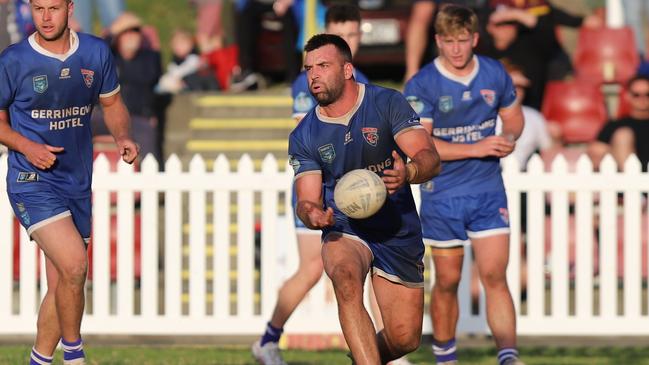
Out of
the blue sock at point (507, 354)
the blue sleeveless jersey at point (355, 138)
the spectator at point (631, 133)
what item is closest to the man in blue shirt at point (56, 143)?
the blue sleeveless jersey at point (355, 138)

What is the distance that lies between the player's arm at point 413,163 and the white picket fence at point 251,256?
184 inches

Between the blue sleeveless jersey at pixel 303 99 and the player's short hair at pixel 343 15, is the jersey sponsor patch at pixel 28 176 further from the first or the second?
the player's short hair at pixel 343 15

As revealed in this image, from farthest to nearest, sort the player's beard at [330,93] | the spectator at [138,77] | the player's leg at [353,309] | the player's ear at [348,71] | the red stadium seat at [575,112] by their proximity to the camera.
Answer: the red stadium seat at [575,112]
the spectator at [138,77]
the player's ear at [348,71]
the player's beard at [330,93]
the player's leg at [353,309]

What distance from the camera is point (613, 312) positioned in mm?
12953

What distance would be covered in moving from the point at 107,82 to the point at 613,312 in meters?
Result: 5.60

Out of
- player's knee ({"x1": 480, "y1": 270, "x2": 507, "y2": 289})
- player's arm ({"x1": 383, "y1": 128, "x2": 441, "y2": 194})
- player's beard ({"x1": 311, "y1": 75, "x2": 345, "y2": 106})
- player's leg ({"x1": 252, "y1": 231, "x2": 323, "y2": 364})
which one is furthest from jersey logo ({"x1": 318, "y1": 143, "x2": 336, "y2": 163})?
player's leg ({"x1": 252, "y1": 231, "x2": 323, "y2": 364})

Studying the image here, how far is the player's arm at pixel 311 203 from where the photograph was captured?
7.79 meters

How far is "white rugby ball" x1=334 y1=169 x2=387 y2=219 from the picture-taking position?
7.57m

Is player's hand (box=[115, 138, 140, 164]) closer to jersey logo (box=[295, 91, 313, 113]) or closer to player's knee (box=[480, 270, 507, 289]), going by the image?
jersey logo (box=[295, 91, 313, 113])

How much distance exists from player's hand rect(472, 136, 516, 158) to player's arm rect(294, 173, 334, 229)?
1.97 metres

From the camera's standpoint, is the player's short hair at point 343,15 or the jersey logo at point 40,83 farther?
the player's short hair at point 343,15

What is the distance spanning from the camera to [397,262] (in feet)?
27.6

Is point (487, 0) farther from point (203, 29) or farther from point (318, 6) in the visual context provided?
point (203, 29)

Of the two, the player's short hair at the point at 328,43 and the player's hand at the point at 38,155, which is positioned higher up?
the player's short hair at the point at 328,43
